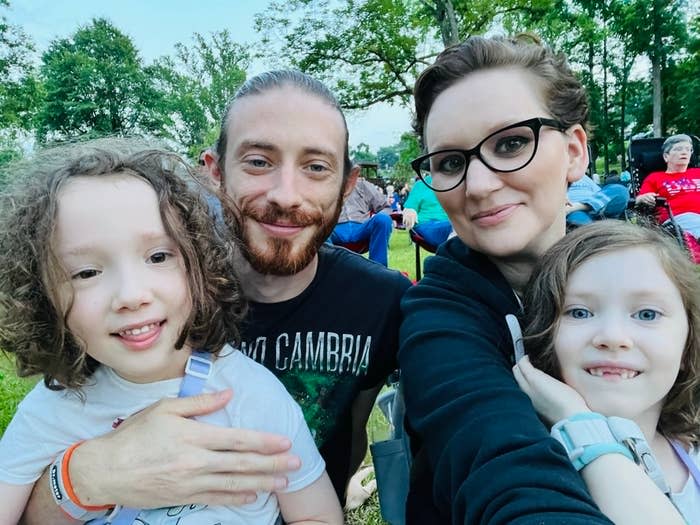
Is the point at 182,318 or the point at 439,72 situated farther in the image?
the point at 439,72

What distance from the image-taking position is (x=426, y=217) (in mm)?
6648

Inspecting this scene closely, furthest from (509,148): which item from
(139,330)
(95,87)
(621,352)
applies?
(95,87)

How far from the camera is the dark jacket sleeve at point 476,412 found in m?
0.88

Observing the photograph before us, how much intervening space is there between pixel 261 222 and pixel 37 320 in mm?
764

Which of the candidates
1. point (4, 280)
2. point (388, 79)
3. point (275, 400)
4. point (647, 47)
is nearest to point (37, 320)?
→ point (4, 280)

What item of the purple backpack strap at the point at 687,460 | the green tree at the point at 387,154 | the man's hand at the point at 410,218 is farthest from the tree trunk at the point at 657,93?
the green tree at the point at 387,154

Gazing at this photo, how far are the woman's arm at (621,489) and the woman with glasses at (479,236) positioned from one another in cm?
3

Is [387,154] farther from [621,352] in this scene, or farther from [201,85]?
[621,352]

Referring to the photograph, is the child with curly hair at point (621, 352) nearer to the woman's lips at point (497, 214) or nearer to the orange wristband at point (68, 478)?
the woman's lips at point (497, 214)

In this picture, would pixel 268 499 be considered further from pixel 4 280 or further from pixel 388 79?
pixel 388 79

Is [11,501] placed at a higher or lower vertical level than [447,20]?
lower

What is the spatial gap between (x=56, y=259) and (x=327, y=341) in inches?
36.9

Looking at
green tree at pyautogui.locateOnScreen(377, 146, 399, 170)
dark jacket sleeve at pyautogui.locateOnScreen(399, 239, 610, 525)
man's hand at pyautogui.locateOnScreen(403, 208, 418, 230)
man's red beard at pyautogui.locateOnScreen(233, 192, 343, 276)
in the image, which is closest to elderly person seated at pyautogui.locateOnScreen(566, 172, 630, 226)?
dark jacket sleeve at pyautogui.locateOnScreen(399, 239, 610, 525)

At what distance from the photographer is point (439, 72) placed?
5.12 feet
